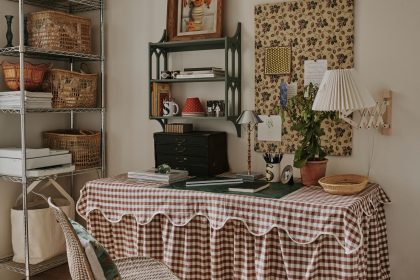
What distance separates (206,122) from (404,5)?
147 centimetres

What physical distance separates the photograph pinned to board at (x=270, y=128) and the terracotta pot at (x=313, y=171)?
0.40 m

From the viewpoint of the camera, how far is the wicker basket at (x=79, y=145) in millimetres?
3619

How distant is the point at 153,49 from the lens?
3.44 m

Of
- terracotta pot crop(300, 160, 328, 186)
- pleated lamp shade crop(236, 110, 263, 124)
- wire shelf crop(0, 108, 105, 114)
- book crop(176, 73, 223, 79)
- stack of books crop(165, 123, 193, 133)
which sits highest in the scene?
book crop(176, 73, 223, 79)

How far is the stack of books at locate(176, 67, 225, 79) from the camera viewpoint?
3.14m

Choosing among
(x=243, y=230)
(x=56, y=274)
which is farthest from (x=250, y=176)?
(x=56, y=274)

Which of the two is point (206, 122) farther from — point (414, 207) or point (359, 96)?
point (414, 207)

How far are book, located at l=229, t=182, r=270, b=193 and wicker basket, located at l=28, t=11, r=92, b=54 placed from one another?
167cm

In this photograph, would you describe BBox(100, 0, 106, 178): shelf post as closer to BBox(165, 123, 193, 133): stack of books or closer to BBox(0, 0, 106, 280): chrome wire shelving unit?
BBox(0, 0, 106, 280): chrome wire shelving unit

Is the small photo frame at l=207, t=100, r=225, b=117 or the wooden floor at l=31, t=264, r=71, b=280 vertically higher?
the small photo frame at l=207, t=100, r=225, b=117

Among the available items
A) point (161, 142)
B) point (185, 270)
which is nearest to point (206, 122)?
point (161, 142)

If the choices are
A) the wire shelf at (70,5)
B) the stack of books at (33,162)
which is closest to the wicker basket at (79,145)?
the stack of books at (33,162)

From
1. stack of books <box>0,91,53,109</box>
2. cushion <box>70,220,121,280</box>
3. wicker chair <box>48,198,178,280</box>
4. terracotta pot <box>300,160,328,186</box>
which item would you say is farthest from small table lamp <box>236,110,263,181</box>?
stack of books <box>0,91,53,109</box>

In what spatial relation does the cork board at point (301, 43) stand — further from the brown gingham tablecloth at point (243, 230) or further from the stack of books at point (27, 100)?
the stack of books at point (27, 100)
